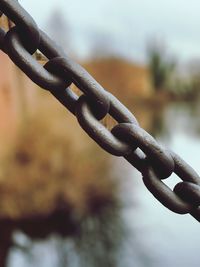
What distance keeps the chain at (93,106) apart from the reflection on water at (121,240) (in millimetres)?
2738

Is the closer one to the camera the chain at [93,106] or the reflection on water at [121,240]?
the chain at [93,106]

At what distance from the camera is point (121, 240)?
3.62 metres

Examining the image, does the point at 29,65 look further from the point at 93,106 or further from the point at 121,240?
the point at 121,240

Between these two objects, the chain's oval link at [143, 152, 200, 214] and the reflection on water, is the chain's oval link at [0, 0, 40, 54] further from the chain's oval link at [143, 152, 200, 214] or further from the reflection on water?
the reflection on water

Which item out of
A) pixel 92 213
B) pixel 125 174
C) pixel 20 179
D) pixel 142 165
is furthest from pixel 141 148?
pixel 125 174

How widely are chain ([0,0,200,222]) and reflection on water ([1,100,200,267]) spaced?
2.74 m

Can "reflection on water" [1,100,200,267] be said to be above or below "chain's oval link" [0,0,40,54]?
below

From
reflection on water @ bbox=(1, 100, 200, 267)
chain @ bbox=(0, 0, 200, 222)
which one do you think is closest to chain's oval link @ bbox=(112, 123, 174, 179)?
chain @ bbox=(0, 0, 200, 222)

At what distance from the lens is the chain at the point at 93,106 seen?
1.40 feet

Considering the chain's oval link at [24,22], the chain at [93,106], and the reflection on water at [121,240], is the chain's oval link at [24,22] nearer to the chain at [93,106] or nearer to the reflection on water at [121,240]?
the chain at [93,106]

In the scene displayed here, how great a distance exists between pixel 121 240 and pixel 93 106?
3256 millimetres

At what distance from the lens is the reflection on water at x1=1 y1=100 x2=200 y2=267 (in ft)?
10.7

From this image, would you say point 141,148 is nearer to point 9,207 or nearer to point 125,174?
point 9,207

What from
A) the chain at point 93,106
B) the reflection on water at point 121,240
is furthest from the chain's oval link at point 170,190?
the reflection on water at point 121,240
